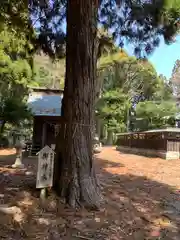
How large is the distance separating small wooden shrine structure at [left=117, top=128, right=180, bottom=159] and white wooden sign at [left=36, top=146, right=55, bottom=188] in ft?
Result: 35.7

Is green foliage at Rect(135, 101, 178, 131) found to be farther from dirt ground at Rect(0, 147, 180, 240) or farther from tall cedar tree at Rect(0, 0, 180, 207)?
tall cedar tree at Rect(0, 0, 180, 207)

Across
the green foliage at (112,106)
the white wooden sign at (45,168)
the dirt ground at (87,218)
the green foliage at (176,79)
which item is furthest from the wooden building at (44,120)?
the green foliage at (176,79)

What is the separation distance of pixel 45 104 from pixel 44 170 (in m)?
11.5

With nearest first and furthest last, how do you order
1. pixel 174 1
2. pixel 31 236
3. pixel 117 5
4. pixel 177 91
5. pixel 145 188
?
1. pixel 31 236
2. pixel 174 1
3. pixel 145 188
4. pixel 117 5
5. pixel 177 91

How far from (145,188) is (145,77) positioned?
27415 mm

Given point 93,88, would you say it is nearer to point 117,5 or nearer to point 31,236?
point 31,236

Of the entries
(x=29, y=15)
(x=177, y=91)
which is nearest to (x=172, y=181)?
(x=29, y=15)

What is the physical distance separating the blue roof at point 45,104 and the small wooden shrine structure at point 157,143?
5.65 meters

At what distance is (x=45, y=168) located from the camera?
5039 millimetres

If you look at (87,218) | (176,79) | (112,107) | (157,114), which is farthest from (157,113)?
(87,218)

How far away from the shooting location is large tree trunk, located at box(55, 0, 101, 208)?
5004 millimetres

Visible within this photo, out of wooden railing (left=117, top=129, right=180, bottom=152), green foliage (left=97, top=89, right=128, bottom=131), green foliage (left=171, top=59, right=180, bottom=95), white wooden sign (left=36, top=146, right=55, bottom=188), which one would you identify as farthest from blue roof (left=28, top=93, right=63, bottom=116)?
green foliage (left=171, top=59, right=180, bottom=95)

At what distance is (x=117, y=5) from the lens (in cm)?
776

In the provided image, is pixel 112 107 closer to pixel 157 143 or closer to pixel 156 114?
pixel 156 114
